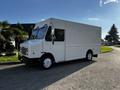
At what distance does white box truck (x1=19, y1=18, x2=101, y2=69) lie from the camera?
9250mm

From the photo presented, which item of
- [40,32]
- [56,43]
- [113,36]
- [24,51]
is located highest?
[113,36]

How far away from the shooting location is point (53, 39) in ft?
32.3

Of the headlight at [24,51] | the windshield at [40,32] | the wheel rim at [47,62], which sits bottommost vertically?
the wheel rim at [47,62]

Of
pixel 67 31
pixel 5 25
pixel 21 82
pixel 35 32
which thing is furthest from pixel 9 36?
pixel 21 82

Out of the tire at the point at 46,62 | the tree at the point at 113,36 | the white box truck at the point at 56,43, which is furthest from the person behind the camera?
the tree at the point at 113,36

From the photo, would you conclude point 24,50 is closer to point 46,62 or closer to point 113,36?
point 46,62

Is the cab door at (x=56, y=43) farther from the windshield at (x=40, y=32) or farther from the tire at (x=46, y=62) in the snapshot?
the tire at (x=46, y=62)

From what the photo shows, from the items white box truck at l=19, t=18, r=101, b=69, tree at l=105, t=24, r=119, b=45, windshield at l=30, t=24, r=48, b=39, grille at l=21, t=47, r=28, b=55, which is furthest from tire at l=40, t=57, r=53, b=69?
tree at l=105, t=24, r=119, b=45

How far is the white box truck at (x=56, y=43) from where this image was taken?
925cm

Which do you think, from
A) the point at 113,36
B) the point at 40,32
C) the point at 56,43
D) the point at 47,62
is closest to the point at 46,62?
the point at 47,62

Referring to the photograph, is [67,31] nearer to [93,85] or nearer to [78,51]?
[78,51]

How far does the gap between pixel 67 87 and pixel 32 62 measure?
3.67m

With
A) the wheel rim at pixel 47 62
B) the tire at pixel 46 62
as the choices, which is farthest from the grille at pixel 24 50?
the wheel rim at pixel 47 62

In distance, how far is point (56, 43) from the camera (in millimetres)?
10125
